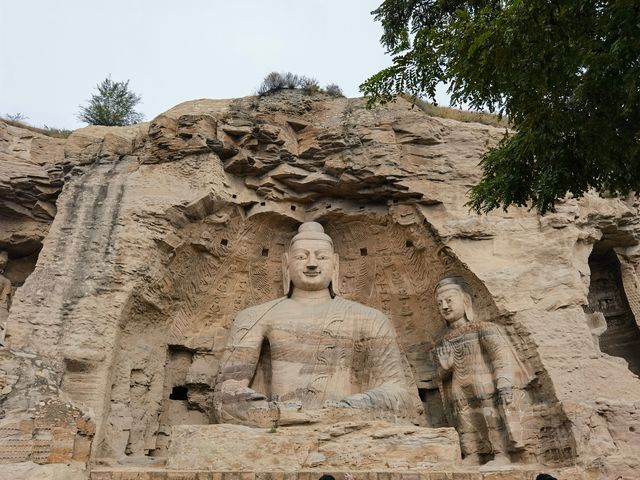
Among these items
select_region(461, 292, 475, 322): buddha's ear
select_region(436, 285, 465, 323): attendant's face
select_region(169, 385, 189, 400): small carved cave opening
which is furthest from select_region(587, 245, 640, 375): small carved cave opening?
select_region(169, 385, 189, 400): small carved cave opening

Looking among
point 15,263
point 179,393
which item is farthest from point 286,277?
point 15,263

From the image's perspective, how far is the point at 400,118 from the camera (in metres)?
9.12

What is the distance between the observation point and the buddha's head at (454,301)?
7797 mm

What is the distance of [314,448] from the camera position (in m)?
5.68

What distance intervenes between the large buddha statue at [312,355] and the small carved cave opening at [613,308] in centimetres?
355

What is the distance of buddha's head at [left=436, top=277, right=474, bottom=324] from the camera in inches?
307

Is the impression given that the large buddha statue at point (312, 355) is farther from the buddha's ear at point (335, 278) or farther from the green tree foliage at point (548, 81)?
the green tree foliage at point (548, 81)

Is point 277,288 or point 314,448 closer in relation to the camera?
point 314,448

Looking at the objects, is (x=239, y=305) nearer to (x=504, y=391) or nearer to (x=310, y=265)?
(x=310, y=265)

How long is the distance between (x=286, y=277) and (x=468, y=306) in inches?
106

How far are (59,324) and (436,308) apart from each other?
5.01 meters

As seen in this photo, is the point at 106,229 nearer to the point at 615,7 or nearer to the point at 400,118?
the point at 400,118

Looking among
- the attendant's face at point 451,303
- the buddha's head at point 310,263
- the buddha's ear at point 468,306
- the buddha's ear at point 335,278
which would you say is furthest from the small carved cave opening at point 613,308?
the buddha's head at point 310,263

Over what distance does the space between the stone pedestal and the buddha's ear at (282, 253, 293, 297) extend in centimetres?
297
